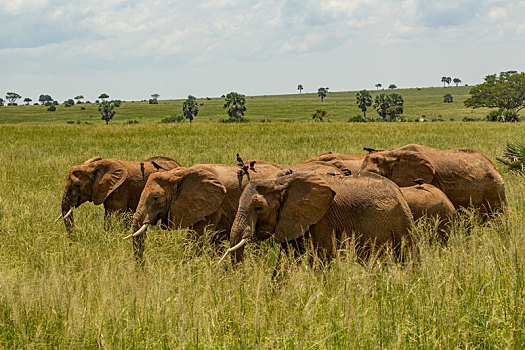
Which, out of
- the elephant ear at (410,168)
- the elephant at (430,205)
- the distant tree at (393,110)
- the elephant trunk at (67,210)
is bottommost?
the distant tree at (393,110)

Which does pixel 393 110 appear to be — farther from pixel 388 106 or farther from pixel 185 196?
pixel 185 196

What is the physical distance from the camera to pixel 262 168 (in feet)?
23.8

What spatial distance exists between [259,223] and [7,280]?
2435mm

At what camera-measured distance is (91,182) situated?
8383 mm

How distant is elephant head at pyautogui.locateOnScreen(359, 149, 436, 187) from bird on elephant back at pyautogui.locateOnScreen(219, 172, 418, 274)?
1.86m

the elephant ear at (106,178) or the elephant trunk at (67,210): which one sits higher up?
the elephant ear at (106,178)

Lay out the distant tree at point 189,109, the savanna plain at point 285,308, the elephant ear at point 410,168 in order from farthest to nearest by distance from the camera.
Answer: the distant tree at point 189,109 < the elephant ear at point 410,168 < the savanna plain at point 285,308

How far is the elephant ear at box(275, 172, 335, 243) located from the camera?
17.2ft

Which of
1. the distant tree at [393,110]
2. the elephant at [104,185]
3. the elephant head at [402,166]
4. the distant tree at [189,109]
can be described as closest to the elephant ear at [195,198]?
the elephant at [104,185]

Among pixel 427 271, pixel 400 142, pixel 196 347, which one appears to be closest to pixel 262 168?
pixel 427 271

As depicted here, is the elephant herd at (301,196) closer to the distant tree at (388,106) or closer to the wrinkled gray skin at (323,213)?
the wrinkled gray skin at (323,213)

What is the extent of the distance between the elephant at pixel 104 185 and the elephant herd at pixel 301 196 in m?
0.02

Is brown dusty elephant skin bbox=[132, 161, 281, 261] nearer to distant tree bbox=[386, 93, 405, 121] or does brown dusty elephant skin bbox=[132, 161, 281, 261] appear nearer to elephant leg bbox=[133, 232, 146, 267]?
elephant leg bbox=[133, 232, 146, 267]

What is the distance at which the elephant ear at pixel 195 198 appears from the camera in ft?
21.3
